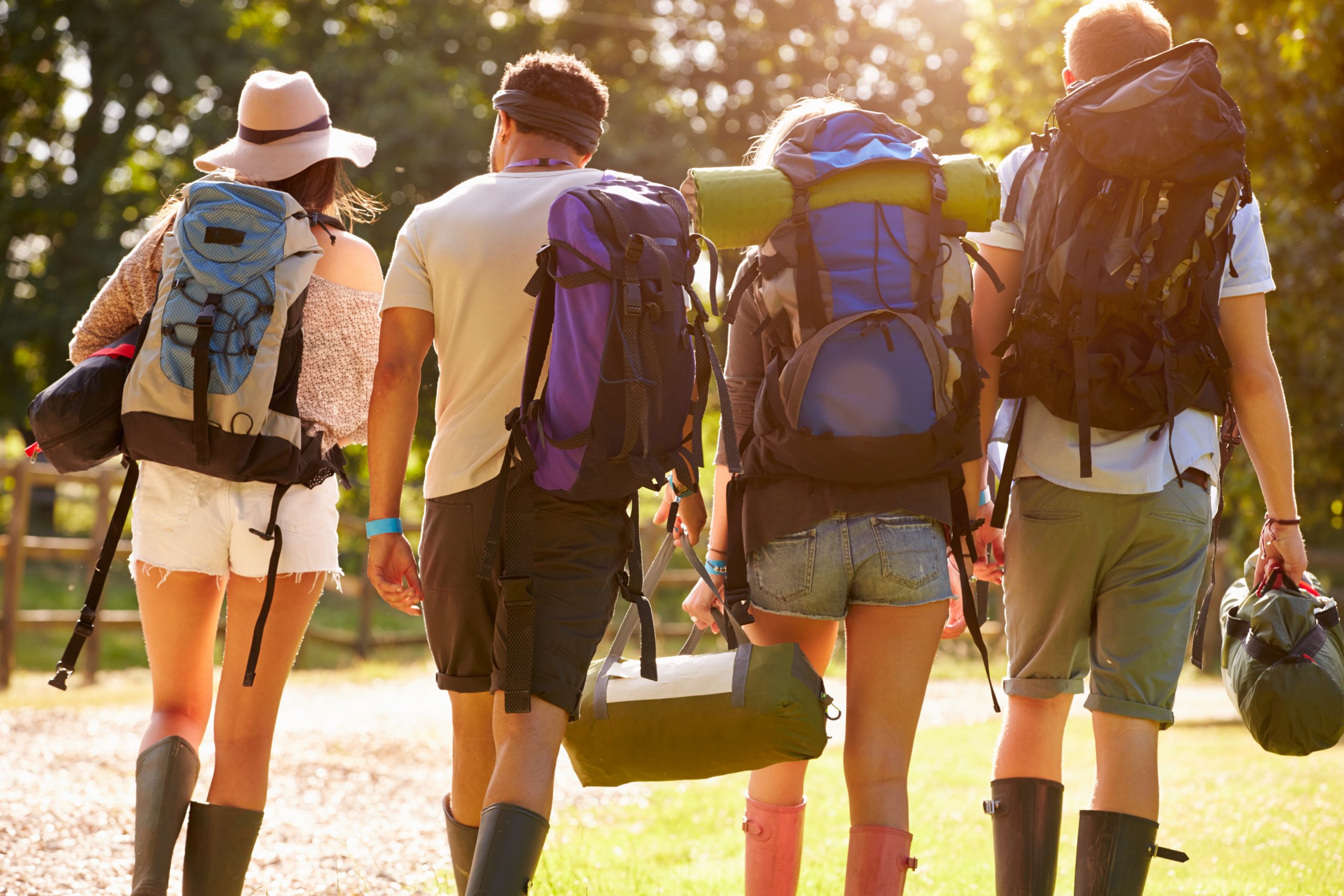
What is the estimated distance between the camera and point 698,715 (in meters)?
2.68

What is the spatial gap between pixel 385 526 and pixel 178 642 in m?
0.62

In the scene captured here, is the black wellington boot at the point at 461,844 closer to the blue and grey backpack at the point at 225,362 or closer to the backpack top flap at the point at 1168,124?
the blue and grey backpack at the point at 225,362

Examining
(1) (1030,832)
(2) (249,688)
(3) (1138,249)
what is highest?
(3) (1138,249)

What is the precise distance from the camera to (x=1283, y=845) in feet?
16.5

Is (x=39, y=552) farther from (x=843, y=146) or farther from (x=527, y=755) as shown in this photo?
(x=843, y=146)

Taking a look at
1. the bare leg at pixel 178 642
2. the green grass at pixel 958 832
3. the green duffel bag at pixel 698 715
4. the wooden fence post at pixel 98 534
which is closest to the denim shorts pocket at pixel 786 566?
the green duffel bag at pixel 698 715

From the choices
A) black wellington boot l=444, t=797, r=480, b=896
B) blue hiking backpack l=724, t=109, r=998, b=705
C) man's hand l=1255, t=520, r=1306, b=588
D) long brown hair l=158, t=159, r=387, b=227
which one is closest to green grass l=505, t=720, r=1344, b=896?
black wellington boot l=444, t=797, r=480, b=896

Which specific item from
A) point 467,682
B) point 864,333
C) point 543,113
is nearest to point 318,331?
point 543,113

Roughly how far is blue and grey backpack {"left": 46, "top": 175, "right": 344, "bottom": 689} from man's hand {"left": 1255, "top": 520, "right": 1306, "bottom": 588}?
2.21 meters

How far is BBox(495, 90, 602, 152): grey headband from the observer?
297 cm

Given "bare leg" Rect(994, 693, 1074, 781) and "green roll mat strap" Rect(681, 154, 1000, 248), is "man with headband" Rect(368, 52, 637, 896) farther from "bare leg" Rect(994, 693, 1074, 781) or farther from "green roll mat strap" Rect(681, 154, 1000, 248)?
"bare leg" Rect(994, 693, 1074, 781)

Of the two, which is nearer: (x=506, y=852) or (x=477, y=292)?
(x=506, y=852)

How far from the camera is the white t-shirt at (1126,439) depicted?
2982mm

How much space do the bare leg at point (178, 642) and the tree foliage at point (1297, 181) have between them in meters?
7.37
